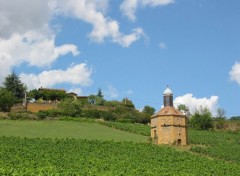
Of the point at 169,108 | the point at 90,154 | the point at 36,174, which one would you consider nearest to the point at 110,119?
the point at 169,108

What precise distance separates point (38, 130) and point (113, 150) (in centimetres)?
1653

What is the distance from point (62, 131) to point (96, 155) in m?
18.6

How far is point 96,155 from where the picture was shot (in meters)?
37.6

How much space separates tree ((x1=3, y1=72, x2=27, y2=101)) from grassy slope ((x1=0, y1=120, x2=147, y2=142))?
28464 millimetres

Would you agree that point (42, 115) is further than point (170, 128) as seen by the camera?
Yes

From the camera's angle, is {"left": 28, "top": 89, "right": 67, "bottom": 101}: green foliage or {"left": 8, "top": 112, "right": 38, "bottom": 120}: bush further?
{"left": 28, "top": 89, "right": 67, "bottom": 101}: green foliage

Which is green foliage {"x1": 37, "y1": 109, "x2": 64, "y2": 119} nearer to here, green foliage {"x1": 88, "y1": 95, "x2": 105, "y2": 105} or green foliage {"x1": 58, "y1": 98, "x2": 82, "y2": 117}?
green foliage {"x1": 58, "y1": 98, "x2": 82, "y2": 117}

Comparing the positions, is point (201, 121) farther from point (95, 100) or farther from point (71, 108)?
point (95, 100)

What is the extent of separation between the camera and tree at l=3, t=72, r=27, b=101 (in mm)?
87938

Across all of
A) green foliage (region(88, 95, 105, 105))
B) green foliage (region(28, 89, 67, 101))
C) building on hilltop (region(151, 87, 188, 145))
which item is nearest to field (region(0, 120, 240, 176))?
building on hilltop (region(151, 87, 188, 145))

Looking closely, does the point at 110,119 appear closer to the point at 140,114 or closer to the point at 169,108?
the point at 140,114

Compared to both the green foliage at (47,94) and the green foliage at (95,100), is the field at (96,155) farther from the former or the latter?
the green foliage at (95,100)

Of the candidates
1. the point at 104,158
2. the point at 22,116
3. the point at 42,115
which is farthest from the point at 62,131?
the point at 104,158

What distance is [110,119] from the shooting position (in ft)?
253
